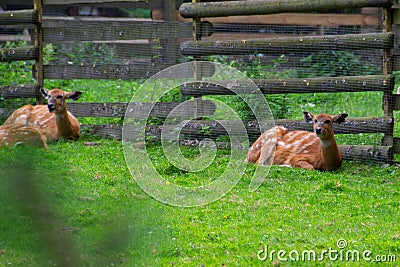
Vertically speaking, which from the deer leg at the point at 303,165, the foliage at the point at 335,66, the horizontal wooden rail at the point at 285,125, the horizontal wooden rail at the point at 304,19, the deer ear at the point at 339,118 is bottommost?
the deer leg at the point at 303,165

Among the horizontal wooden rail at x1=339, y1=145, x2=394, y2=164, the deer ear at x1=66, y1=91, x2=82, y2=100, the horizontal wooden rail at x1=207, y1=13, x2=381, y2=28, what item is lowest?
the horizontal wooden rail at x1=339, y1=145, x2=394, y2=164

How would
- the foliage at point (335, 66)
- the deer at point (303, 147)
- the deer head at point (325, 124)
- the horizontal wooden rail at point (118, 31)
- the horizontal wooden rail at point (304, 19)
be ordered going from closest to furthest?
1. the deer head at point (325, 124)
2. the deer at point (303, 147)
3. the horizontal wooden rail at point (118, 31)
4. the foliage at point (335, 66)
5. the horizontal wooden rail at point (304, 19)

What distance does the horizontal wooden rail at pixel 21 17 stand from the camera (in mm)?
10414

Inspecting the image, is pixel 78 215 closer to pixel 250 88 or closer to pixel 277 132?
pixel 277 132

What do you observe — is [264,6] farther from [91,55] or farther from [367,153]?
[91,55]

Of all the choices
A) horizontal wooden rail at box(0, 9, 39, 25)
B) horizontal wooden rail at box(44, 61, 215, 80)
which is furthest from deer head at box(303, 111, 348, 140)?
horizontal wooden rail at box(0, 9, 39, 25)

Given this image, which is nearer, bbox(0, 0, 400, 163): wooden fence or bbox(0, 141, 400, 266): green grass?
bbox(0, 141, 400, 266): green grass

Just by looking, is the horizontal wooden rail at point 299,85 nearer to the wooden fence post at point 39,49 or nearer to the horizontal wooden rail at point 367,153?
the horizontal wooden rail at point 367,153

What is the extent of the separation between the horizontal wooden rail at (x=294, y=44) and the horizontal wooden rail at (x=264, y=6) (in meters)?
0.35

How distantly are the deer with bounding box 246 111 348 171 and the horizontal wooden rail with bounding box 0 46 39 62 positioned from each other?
150 inches

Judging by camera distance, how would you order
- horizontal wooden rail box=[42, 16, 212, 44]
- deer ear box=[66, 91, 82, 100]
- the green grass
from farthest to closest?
horizontal wooden rail box=[42, 16, 212, 44] < deer ear box=[66, 91, 82, 100] < the green grass

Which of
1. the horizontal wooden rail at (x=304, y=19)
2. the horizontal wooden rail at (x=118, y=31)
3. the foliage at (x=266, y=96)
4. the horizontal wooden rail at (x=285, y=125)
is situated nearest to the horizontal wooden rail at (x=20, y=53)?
the horizontal wooden rail at (x=118, y=31)

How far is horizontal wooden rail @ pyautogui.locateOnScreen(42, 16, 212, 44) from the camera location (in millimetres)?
9789

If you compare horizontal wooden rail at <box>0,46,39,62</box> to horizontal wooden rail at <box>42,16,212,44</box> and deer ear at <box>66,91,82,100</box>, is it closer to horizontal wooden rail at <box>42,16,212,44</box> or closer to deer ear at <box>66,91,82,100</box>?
horizontal wooden rail at <box>42,16,212,44</box>
